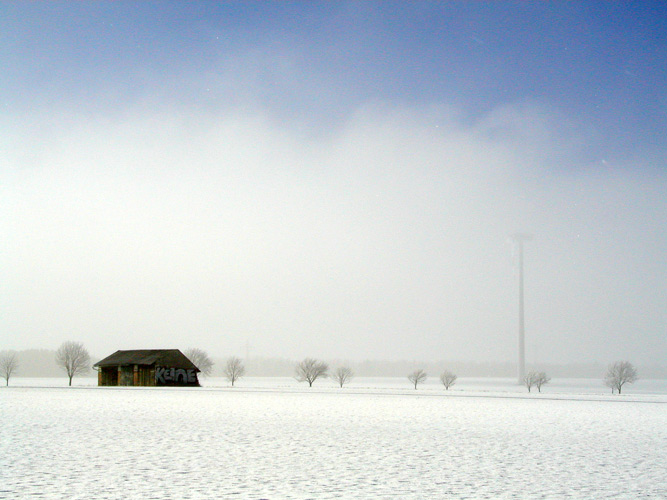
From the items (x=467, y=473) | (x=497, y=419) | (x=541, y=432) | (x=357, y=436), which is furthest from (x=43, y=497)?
(x=497, y=419)

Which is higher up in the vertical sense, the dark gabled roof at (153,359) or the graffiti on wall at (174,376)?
the dark gabled roof at (153,359)

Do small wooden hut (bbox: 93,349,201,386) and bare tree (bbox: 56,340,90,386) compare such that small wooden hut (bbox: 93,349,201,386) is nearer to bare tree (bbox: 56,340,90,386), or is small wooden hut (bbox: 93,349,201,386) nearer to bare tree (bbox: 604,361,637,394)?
bare tree (bbox: 56,340,90,386)

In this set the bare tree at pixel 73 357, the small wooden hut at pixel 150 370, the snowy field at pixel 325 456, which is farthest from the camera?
the bare tree at pixel 73 357

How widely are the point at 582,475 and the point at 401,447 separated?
6.62 m

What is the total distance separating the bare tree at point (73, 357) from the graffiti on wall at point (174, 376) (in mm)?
19202

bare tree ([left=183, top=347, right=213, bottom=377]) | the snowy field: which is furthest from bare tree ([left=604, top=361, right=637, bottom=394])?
bare tree ([left=183, top=347, right=213, bottom=377])

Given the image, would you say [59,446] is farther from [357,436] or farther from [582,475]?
[582,475]

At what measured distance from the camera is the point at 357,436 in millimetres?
24672

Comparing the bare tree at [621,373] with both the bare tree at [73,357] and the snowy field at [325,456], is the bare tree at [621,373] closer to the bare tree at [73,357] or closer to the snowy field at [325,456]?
the snowy field at [325,456]

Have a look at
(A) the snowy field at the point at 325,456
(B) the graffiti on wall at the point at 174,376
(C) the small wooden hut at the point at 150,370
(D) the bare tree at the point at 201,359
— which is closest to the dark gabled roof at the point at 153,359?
(C) the small wooden hut at the point at 150,370

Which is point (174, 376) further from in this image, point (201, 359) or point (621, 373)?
point (621, 373)

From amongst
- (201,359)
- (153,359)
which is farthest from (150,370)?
(201,359)

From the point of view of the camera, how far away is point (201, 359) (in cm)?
11344

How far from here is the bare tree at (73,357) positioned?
93562 mm
